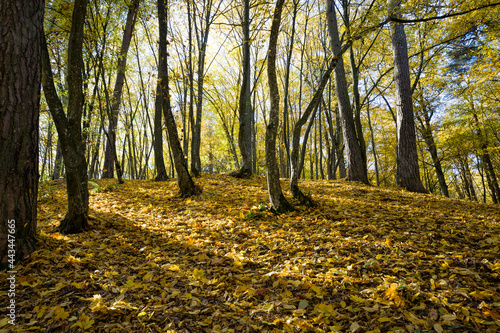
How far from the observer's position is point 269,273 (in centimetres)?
261

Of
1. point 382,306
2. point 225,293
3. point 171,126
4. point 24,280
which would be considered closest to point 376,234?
point 382,306

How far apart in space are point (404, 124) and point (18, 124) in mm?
8225

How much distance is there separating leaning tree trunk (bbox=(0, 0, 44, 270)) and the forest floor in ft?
1.00

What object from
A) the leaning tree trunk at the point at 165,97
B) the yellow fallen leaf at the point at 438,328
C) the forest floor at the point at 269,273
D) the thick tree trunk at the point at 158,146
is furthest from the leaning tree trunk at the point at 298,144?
the thick tree trunk at the point at 158,146

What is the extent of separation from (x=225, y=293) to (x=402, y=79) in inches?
301

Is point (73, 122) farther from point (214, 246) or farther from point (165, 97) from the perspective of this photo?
point (214, 246)

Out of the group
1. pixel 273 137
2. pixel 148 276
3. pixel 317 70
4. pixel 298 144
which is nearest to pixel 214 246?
pixel 148 276

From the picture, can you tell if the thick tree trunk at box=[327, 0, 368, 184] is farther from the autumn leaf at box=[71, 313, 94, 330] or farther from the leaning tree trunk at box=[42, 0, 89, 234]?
the autumn leaf at box=[71, 313, 94, 330]

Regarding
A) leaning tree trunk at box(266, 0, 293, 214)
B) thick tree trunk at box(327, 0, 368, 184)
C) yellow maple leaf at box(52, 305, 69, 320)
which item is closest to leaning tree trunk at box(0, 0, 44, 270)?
yellow maple leaf at box(52, 305, 69, 320)

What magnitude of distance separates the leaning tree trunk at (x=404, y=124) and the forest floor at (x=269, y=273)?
202 centimetres

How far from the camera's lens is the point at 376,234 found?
339cm

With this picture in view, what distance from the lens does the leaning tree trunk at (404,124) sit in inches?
256

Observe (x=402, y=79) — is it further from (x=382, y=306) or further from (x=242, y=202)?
(x=382, y=306)

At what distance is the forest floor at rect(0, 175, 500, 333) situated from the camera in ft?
6.15
